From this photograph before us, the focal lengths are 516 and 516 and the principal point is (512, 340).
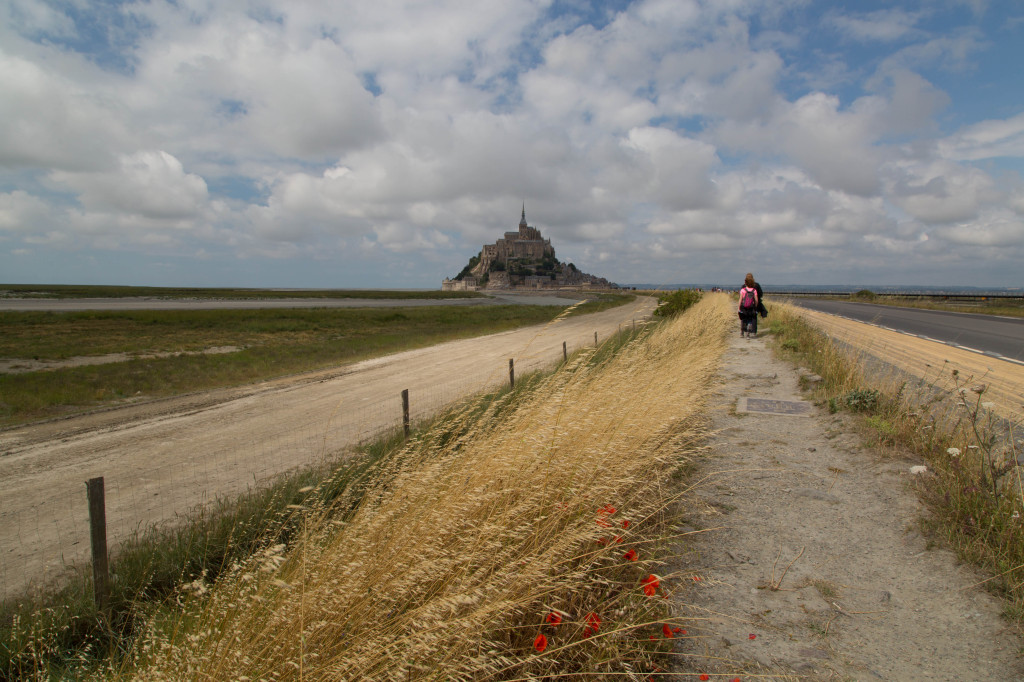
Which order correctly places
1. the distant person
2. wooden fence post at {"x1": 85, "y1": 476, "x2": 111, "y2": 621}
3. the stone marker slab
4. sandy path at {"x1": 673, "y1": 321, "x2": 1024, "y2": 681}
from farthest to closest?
1. the distant person
2. the stone marker slab
3. wooden fence post at {"x1": 85, "y1": 476, "x2": 111, "y2": 621}
4. sandy path at {"x1": 673, "y1": 321, "x2": 1024, "y2": 681}

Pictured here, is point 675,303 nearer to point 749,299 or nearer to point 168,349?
point 749,299

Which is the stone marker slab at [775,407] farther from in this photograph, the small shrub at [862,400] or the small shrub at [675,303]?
the small shrub at [675,303]

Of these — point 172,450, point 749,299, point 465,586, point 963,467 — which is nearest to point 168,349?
point 172,450

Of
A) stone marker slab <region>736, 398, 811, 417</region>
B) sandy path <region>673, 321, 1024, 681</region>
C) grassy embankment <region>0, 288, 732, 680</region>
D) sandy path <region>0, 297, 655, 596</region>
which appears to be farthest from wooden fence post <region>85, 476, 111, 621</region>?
stone marker slab <region>736, 398, 811, 417</region>

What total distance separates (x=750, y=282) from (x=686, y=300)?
9905 millimetres

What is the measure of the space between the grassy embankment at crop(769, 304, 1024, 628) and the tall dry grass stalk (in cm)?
213

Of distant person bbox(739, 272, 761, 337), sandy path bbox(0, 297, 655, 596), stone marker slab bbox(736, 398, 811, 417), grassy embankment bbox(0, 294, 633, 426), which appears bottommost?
sandy path bbox(0, 297, 655, 596)

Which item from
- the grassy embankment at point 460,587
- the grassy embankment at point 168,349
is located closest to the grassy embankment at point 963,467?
the grassy embankment at point 460,587

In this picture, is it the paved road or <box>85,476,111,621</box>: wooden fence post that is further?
the paved road

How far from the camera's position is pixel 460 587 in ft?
8.87

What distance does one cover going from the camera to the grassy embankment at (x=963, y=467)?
11.3ft

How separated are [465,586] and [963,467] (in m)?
4.29

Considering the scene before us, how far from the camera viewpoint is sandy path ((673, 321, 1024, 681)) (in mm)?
2885

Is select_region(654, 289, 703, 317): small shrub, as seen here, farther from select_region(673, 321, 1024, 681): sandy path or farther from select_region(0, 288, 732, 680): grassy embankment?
select_region(0, 288, 732, 680): grassy embankment
